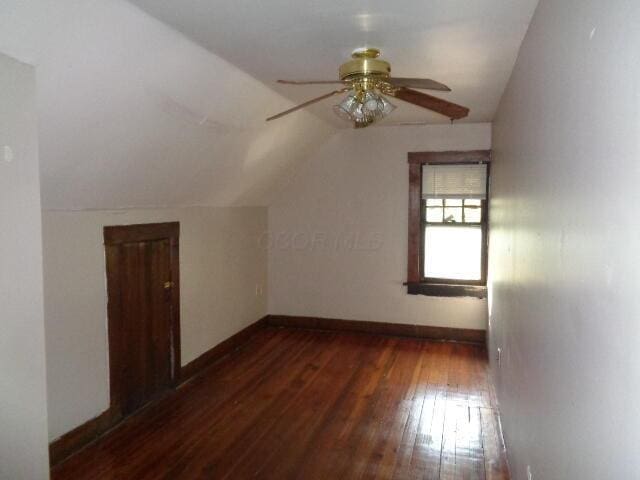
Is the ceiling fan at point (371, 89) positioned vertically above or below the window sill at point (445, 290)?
above

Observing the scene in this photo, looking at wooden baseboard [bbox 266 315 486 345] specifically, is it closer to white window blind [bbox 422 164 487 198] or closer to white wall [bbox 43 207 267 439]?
white window blind [bbox 422 164 487 198]

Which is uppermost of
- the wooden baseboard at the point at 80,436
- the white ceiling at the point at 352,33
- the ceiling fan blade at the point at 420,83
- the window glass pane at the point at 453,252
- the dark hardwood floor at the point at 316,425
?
the white ceiling at the point at 352,33

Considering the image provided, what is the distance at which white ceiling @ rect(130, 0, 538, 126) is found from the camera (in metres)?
2.13

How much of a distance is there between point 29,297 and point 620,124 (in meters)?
1.98

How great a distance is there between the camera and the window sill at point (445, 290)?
17.5ft

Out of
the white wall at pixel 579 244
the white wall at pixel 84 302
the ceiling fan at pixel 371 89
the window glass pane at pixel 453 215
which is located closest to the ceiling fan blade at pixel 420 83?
the ceiling fan at pixel 371 89

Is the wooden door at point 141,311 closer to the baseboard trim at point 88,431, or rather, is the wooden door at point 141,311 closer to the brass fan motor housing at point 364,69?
the baseboard trim at point 88,431

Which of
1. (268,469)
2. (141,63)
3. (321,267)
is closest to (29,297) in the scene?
(141,63)

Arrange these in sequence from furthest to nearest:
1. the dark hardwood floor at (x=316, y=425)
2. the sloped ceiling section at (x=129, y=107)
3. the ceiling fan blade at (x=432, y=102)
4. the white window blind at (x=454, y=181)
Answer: the white window blind at (x=454, y=181) → the dark hardwood floor at (x=316, y=425) → the ceiling fan blade at (x=432, y=102) → the sloped ceiling section at (x=129, y=107)

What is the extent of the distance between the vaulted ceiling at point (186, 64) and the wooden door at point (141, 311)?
323 millimetres

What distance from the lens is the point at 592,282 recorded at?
48.4 inches

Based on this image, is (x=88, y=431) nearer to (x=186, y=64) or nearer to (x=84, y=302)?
(x=84, y=302)

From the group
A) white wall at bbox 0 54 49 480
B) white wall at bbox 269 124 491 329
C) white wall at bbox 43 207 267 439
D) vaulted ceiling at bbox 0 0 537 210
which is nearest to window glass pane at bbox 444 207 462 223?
white wall at bbox 269 124 491 329

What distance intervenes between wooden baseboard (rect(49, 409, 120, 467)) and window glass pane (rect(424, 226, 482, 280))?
3732mm
